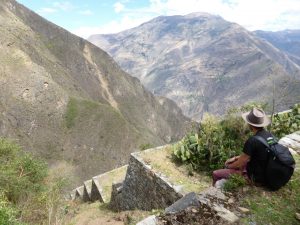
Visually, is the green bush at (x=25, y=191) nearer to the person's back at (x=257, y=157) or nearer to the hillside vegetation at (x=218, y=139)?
the person's back at (x=257, y=157)

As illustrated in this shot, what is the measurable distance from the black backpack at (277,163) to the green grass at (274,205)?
327 mm

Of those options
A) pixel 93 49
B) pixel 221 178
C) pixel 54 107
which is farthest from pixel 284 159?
pixel 93 49

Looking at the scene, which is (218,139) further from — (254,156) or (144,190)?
(254,156)

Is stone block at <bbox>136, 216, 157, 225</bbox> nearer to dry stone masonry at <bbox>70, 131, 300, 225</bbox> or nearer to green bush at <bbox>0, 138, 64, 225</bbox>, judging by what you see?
dry stone masonry at <bbox>70, 131, 300, 225</bbox>

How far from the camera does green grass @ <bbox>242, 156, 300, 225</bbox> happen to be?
6184 mm

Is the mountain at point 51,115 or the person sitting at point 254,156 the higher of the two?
the person sitting at point 254,156

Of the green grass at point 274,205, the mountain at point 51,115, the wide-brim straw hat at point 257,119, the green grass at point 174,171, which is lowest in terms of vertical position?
the mountain at point 51,115

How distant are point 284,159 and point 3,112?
274 ft

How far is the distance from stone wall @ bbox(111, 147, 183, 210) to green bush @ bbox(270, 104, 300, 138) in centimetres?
441

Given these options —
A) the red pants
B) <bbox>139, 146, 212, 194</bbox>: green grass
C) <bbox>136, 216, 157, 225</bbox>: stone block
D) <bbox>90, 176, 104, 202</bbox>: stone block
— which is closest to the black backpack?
the red pants

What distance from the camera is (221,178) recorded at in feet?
26.5

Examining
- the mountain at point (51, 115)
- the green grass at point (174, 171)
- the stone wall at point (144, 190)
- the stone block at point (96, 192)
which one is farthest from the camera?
the mountain at point (51, 115)

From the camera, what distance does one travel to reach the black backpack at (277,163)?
6.79 m

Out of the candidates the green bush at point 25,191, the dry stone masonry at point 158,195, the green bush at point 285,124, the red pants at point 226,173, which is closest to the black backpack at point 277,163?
the red pants at point 226,173
